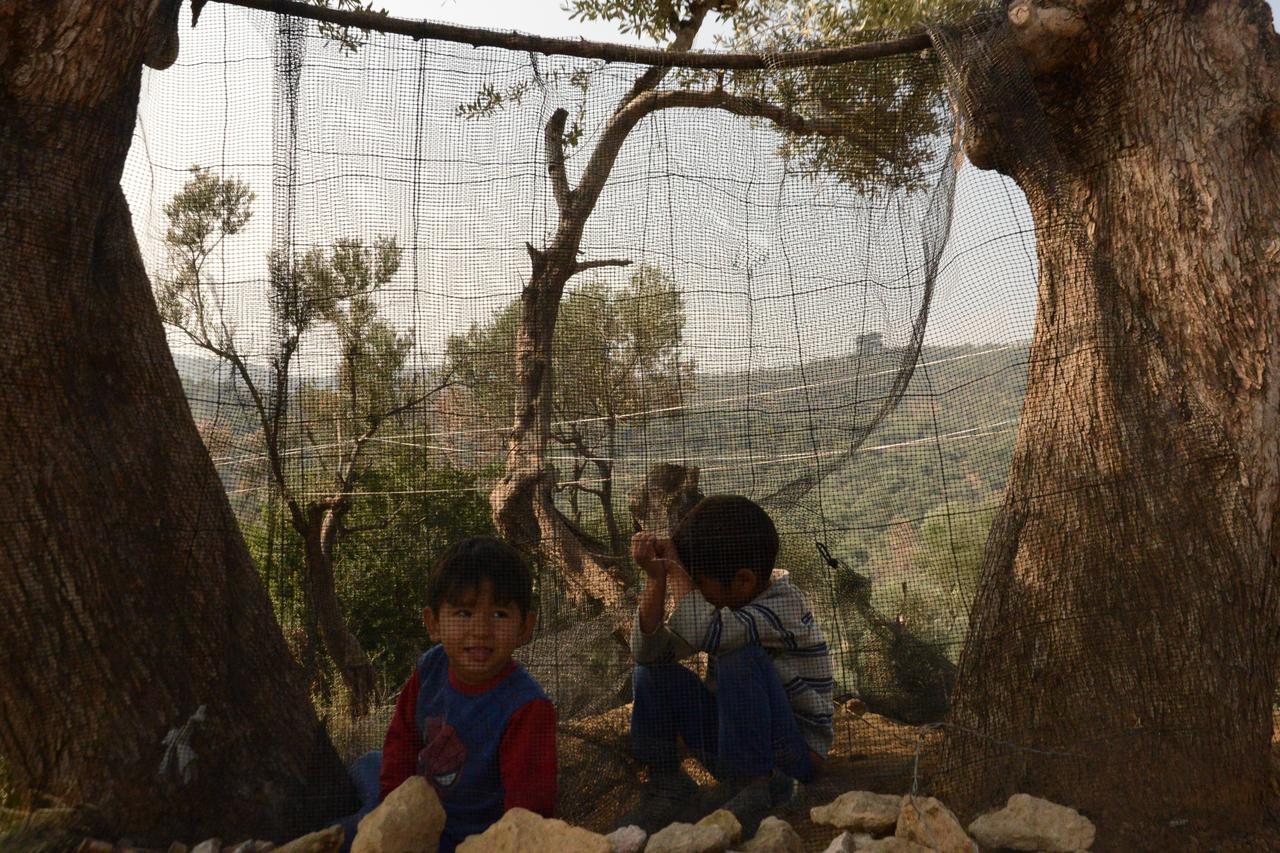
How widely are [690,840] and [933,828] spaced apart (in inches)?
24.3

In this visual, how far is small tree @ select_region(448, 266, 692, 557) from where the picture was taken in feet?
10.3

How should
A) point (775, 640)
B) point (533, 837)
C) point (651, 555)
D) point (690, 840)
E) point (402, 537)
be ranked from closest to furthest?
point (533, 837) → point (690, 840) → point (651, 555) → point (775, 640) → point (402, 537)

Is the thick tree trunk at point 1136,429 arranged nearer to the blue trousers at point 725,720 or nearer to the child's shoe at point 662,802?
the blue trousers at point 725,720

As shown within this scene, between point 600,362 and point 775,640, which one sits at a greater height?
point 600,362

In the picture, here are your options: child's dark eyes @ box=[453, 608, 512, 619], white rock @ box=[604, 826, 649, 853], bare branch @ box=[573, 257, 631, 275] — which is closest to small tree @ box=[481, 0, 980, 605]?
bare branch @ box=[573, 257, 631, 275]

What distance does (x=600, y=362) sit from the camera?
3221 millimetres

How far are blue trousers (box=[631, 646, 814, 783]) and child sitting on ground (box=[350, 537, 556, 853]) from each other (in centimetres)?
51

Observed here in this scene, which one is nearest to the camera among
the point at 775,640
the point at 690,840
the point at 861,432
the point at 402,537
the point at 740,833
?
the point at 690,840

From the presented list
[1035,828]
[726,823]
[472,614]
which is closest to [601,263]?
[472,614]

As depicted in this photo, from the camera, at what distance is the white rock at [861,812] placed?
8.16 feet

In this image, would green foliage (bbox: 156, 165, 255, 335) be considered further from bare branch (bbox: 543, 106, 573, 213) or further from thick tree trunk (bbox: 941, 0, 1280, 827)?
thick tree trunk (bbox: 941, 0, 1280, 827)

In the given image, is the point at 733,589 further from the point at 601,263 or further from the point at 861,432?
the point at 601,263

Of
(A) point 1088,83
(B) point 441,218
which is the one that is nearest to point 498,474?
(B) point 441,218

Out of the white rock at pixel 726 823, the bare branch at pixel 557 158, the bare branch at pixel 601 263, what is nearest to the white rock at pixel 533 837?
the white rock at pixel 726 823
